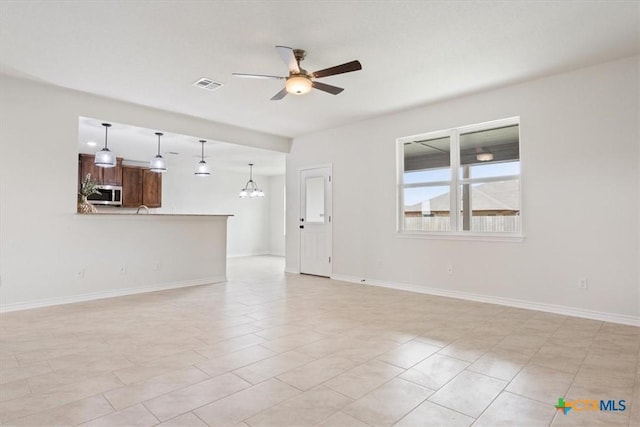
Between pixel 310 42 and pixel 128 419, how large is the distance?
3167 mm

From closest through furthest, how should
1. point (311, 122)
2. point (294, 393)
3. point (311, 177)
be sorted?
1. point (294, 393)
2. point (311, 122)
3. point (311, 177)

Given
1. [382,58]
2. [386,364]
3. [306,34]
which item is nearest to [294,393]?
[386,364]

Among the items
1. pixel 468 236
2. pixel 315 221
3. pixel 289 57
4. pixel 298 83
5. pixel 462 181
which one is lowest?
pixel 468 236

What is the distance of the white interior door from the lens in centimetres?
659

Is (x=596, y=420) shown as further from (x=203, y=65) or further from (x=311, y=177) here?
(x=311, y=177)

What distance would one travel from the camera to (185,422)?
6.08 ft

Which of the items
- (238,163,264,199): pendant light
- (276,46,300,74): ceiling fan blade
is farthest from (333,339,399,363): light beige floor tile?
(238,163,264,199): pendant light

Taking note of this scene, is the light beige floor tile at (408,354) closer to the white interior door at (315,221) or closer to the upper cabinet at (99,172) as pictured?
the white interior door at (315,221)

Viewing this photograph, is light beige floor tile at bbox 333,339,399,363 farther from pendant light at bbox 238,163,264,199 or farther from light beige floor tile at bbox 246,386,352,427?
pendant light at bbox 238,163,264,199

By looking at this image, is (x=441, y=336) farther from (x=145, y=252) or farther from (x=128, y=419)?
(x=145, y=252)

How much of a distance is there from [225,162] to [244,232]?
255 cm

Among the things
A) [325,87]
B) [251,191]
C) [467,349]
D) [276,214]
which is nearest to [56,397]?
[467,349]

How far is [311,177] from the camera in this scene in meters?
6.91

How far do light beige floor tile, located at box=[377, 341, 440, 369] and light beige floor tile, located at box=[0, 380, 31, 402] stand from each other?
230 cm
